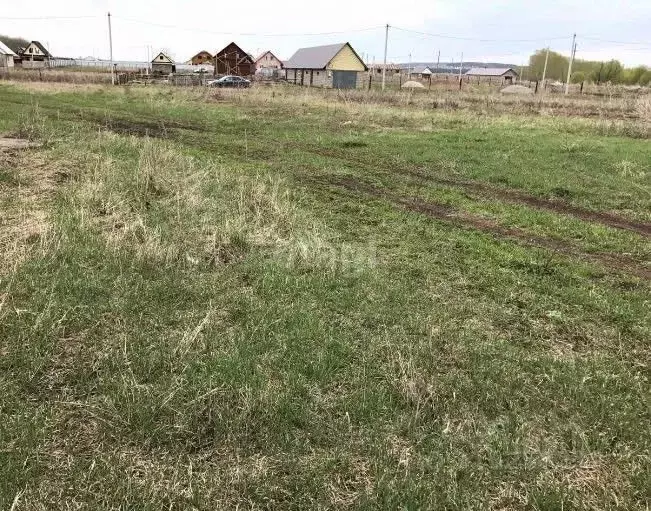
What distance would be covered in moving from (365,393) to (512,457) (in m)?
1.10

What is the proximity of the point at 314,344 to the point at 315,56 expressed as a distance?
66055 mm

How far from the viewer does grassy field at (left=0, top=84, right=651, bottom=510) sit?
10.5 feet

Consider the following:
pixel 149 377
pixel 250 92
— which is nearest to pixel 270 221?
pixel 149 377

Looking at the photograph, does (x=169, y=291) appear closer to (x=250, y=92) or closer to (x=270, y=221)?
(x=270, y=221)

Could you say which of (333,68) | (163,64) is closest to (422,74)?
(333,68)

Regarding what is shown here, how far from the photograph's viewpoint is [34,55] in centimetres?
8612

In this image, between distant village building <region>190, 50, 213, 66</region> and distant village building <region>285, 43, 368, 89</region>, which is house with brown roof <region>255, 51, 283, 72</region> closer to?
distant village building <region>190, 50, 213, 66</region>

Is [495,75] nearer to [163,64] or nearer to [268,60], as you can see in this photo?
[268,60]

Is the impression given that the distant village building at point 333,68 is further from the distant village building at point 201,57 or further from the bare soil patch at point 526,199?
the bare soil patch at point 526,199

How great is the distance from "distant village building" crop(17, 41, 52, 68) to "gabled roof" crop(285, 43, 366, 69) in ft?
137

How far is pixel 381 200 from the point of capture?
33.1ft

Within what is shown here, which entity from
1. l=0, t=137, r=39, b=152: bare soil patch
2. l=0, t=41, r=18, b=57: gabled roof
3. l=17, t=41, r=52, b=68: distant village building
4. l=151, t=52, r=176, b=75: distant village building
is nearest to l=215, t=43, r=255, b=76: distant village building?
l=151, t=52, r=176, b=75: distant village building

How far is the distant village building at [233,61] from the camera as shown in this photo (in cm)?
7525

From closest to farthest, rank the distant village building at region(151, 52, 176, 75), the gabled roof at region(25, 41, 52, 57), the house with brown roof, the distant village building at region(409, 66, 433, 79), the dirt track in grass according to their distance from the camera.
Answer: the dirt track in grass, the distant village building at region(151, 52, 176, 75), the gabled roof at region(25, 41, 52, 57), the distant village building at region(409, 66, 433, 79), the house with brown roof
